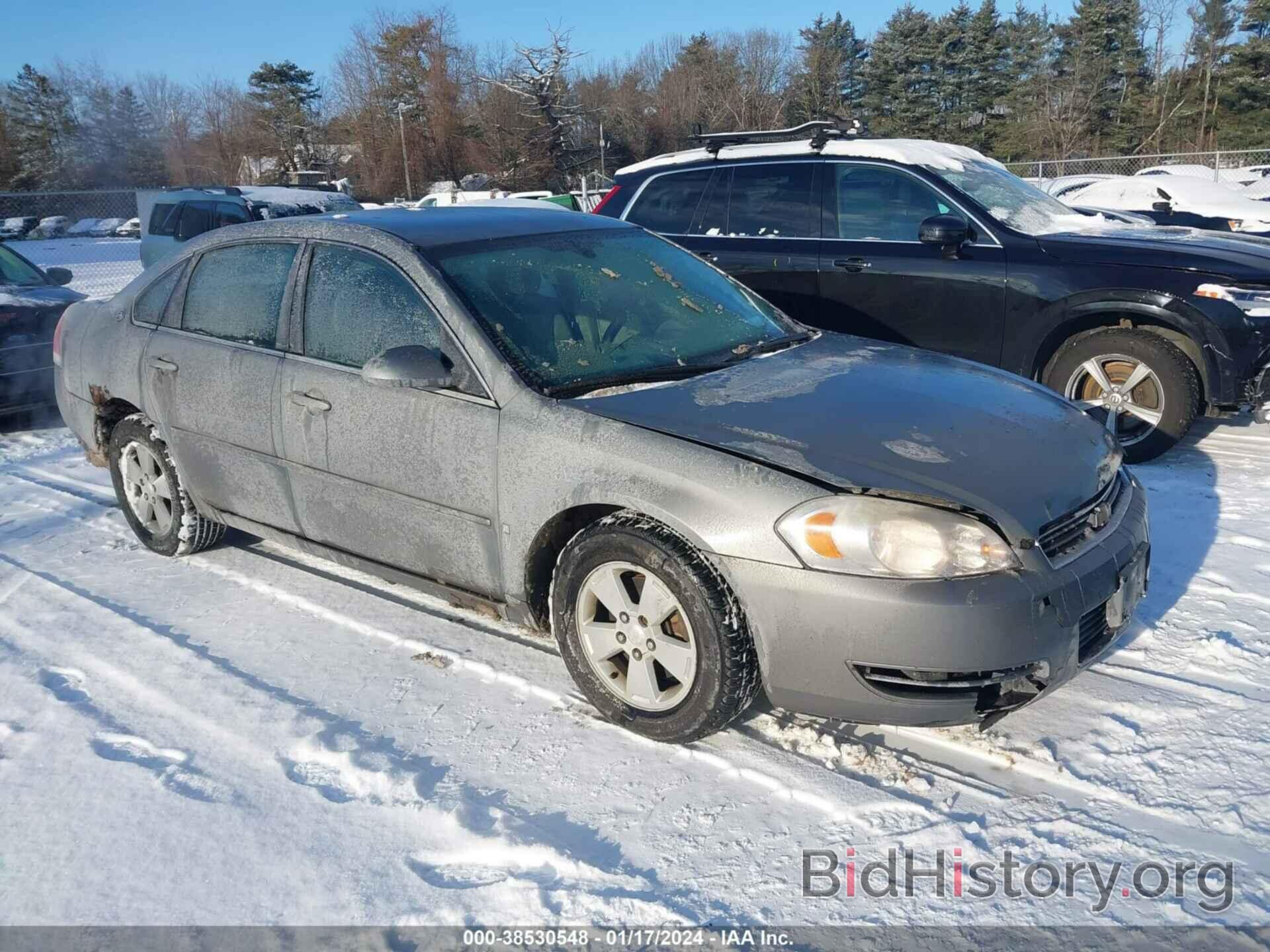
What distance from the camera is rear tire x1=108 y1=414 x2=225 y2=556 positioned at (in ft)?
15.9

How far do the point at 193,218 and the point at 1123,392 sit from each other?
13.5 m

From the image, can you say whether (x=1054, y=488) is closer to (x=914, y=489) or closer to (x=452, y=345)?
(x=914, y=489)

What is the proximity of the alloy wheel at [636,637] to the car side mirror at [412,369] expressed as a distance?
901 mm

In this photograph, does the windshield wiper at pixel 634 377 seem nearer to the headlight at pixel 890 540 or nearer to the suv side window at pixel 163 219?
the headlight at pixel 890 540

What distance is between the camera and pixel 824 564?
284 cm

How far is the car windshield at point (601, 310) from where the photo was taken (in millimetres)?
3648

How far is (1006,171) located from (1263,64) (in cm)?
4149

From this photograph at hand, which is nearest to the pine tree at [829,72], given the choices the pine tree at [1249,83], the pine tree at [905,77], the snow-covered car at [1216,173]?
the pine tree at [905,77]

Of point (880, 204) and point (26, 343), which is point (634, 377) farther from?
point (26, 343)

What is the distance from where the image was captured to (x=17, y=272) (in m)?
8.68

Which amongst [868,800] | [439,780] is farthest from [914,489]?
[439,780]

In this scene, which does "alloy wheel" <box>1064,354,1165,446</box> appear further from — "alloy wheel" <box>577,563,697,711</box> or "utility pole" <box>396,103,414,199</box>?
"utility pole" <box>396,103,414,199</box>

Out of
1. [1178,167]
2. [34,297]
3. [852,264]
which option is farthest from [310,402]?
[1178,167]

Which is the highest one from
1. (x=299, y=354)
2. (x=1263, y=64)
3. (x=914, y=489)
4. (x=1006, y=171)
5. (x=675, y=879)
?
(x=1263, y=64)
